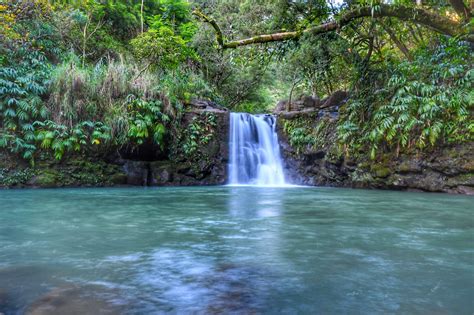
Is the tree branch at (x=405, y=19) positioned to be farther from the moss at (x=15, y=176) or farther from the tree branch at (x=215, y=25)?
the moss at (x=15, y=176)

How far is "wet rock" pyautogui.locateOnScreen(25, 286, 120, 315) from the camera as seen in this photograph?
1964 millimetres

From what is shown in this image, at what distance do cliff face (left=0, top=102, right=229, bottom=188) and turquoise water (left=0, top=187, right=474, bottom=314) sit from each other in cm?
585

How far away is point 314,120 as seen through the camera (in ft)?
42.8

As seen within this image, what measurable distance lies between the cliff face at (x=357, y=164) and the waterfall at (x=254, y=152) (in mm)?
368

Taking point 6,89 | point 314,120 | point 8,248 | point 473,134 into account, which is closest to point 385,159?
point 473,134

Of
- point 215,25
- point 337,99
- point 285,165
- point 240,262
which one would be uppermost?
point 215,25

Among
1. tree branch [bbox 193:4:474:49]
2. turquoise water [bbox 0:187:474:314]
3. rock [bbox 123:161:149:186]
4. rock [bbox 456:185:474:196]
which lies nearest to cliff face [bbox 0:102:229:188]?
rock [bbox 123:161:149:186]

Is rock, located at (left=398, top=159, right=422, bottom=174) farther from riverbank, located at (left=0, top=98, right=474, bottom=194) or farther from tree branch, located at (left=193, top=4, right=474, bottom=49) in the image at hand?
tree branch, located at (left=193, top=4, right=474, bottom=49)

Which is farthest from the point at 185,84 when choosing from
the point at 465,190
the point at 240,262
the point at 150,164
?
the point at 240,262

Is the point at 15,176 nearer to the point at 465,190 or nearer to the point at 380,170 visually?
the point at 380,170

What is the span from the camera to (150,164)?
12461 millimetres

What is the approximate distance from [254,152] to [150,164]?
3575mm

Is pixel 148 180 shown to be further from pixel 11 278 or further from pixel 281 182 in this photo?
pixel 11 278

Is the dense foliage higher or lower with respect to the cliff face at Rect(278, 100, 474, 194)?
higher
